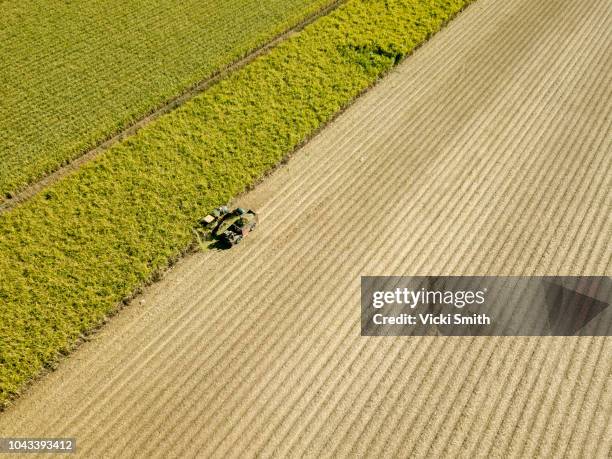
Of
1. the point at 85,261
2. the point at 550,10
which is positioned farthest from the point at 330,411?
the point at 550,10

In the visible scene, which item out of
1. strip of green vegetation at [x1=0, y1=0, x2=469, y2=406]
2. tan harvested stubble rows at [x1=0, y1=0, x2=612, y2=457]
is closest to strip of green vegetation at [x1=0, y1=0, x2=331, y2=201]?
strip of green vegetation at [x1=0, y1=0, x2=469, y2=406]

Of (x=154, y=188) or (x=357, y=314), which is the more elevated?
(x=154, y=188)

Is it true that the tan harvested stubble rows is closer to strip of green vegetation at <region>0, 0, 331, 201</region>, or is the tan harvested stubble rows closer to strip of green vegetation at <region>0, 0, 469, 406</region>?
strip of green vegetation at <region>0, 0, 469, 406</region>

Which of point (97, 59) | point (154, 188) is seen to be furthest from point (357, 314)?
point (97, 59)

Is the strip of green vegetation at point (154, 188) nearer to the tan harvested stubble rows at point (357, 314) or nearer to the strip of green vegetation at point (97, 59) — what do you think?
the tan harvested stubble rows at point (357, 314)

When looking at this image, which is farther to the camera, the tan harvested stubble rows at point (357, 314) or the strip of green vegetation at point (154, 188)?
the strip of green vegetation at point (154, 188)

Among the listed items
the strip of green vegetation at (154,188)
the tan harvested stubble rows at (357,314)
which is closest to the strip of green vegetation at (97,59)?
the strip of green vegetation at (154,188)

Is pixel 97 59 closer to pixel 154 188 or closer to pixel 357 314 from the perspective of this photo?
pixel 154 188
